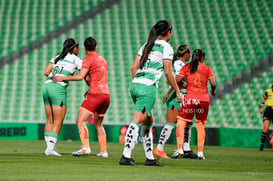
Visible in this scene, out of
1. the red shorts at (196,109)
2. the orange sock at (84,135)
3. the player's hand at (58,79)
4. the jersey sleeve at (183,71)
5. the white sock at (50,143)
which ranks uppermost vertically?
the jersey sleeve at (183,71)

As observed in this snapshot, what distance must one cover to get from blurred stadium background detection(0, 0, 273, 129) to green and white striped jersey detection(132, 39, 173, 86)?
13518 millimetres

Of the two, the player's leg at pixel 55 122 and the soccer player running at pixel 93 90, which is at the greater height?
the soccer player running at pixel 93 90

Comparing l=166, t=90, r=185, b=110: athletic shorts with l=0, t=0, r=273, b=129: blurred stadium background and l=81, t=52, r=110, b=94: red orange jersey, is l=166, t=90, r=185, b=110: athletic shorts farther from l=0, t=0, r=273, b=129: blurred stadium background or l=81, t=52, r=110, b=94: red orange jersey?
l=0, t=0, r=273, b=129: blurred stadium background

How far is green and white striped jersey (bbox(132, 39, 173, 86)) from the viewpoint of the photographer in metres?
8.83

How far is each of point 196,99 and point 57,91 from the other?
2533mm

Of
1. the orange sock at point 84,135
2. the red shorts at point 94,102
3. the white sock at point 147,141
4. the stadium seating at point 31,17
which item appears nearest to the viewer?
the white sock at point 147,141

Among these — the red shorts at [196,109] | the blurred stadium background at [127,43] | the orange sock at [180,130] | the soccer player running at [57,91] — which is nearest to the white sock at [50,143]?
the soccer player running at [57,91]

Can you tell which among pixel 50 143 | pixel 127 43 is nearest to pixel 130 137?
pixel 50 143

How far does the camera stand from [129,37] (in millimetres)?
27297

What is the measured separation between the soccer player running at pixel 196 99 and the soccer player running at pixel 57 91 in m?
2.02

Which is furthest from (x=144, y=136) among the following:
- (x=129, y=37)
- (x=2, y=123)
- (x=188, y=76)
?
(x=129, y=37)

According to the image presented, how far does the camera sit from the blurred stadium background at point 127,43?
76.6 feet

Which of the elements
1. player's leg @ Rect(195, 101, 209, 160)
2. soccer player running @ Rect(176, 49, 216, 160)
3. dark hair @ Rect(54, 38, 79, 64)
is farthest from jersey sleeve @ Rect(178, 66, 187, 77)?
dark hair @ Rect(54, 38, 79, 64)

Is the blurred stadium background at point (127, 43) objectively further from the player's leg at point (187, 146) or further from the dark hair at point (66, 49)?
the dark hair at point (66, 49)
